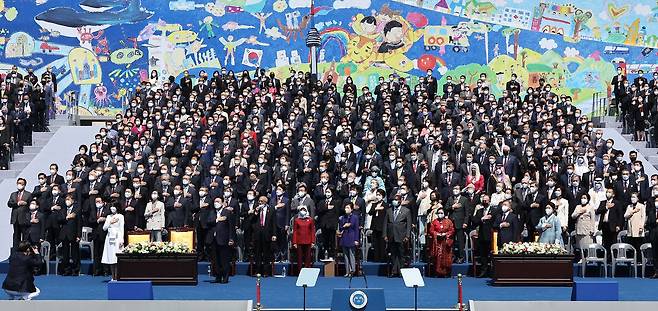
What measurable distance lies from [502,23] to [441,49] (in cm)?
183

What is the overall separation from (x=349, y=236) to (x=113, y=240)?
13.5 ft

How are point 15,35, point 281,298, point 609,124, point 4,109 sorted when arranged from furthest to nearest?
point 15,35
point 609,124
point 4,109
point 281,298

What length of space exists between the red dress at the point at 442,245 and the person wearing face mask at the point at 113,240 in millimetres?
5467

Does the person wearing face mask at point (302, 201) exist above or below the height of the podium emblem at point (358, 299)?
above

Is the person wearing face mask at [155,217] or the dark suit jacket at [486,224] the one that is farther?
the person wearing face mask at [155,217]

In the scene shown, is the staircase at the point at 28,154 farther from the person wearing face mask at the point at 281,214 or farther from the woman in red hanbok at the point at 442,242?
the woman in red hanbok at the point at 442,242

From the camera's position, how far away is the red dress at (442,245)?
79.8ft

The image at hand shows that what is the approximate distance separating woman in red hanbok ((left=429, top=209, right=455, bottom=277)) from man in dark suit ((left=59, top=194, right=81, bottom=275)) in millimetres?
6444

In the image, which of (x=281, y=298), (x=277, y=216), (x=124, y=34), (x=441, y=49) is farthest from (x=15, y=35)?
(x=281, y=298)

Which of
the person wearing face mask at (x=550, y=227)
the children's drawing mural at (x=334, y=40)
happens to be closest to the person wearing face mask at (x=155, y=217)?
the person wearing face mask at (x=550, y=227)

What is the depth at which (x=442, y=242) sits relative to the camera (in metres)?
24.3

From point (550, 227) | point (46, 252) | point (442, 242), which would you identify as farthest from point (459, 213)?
point (46, 252)

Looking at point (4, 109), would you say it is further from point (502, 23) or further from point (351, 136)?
point (502, 23)

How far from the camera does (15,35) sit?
37781 mm
